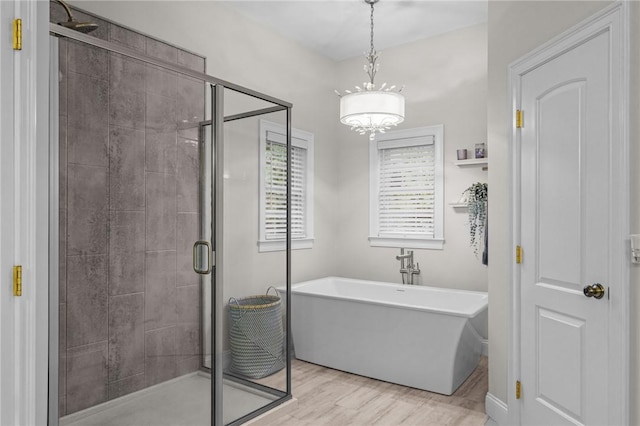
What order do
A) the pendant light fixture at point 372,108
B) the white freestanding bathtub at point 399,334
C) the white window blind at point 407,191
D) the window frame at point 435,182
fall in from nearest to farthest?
the white freestanding bathtub at point 399,334
the pendant light fixture at point 372,108
the window frame at point 435,182
the white window blind at point 407,191

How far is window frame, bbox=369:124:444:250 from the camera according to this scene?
4.32 m

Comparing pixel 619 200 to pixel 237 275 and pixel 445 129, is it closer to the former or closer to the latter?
pixel 237 275

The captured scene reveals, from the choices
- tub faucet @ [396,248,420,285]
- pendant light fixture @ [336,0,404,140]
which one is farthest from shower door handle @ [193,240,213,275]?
tub faucet @ [396,248,420,285]

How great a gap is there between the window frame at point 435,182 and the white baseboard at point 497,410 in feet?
5.82

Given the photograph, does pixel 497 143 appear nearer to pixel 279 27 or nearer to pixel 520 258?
pixel 520 258

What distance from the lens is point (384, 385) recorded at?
3.31 m

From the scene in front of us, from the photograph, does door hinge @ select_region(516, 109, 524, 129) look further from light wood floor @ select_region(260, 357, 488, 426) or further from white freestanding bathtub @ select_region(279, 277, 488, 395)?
light wood floor @ select_region(260, 357, 488, 426)

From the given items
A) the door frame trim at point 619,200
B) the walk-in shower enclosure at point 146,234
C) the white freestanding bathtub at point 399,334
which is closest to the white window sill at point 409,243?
the white freestanding bathtub at point 399,334

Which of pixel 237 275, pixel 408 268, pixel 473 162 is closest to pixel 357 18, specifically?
pixel 473 162

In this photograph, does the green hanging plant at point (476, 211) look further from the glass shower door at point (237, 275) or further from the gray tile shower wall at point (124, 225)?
the gray tile shower wall at point (124, 225)

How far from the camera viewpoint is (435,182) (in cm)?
435
